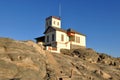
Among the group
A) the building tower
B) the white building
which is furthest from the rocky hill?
the building tower

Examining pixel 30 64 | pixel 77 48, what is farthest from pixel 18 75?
pixel 77 48

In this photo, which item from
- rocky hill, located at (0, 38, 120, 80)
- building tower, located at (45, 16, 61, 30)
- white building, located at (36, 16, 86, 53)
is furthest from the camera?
building tower, located at (45, 16, 61, 30)

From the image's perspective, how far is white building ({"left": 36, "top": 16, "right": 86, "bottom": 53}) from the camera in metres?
85.9

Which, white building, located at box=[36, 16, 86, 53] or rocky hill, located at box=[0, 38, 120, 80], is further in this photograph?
white building, located at box=[36, 16, 86, 53]

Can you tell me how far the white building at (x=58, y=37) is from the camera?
85.9m

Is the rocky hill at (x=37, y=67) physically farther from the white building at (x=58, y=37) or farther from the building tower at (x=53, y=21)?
the building tower at (x=53, y=21)

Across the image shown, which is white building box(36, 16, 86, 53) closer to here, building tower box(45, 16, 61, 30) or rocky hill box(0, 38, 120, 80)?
building tower box(45, 16, 61, 30)

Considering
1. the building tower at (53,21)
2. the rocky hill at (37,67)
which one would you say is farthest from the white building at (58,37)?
the rocky hill at (37,67)

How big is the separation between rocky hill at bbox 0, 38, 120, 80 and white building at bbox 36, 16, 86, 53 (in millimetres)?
15783

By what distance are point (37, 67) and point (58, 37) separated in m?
35.1

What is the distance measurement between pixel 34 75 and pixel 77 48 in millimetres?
43972

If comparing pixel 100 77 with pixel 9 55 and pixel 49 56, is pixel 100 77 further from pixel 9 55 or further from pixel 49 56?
pixel 9 55

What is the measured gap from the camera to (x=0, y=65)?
47500mm

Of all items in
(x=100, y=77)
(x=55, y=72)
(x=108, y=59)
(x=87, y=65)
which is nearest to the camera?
(x=55, y=72)
